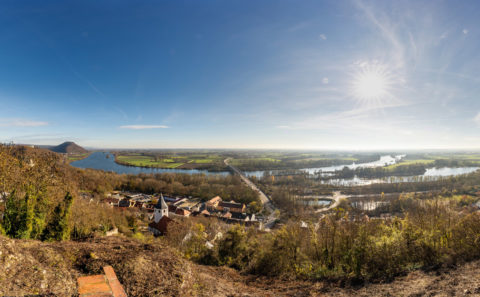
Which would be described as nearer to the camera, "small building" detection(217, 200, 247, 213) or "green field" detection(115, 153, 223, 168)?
"small building" detection(217, 200, 247, 213)

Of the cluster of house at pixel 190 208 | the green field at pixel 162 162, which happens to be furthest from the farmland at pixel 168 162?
the cluster of house at pixel 190 208

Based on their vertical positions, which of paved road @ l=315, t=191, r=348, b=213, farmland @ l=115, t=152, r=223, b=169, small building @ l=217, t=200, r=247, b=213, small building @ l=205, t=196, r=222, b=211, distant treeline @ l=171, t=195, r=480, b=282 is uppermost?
distant treeline @ l=171, t=195, r=480, b=282

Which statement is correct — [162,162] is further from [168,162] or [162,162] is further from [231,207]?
[231,207]

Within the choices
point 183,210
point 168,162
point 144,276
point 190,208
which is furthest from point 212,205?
point 168,162

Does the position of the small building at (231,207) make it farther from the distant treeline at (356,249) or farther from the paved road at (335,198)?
the distant treeline at (356,249)

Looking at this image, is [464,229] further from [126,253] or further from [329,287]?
[126,253]

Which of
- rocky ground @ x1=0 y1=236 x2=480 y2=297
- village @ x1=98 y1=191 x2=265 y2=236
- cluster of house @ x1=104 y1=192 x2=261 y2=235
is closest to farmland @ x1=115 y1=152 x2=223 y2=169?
village @ x1=98 y1=191 x2=265 y2=236

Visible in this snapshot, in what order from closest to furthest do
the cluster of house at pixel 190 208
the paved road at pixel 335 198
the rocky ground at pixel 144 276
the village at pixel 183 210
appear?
the rocky ground at pixel 144 276 < the village at pixel 183 210 < the cluster of house at pixel 190 208 < the paved road at pixel 335 198

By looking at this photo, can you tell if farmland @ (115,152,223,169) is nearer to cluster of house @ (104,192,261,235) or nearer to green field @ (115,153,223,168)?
green field @ (115,153,223,168)
